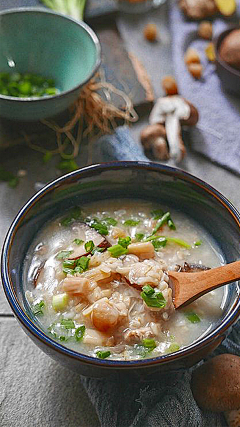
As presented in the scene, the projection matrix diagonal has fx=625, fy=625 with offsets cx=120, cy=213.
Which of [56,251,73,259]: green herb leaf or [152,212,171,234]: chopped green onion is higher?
[152,212,171,234]: chopped green onion

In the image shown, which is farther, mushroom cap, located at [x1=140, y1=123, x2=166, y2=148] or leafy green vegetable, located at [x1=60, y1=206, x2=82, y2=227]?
mushroom cap, located at [x1=140, y1=123, x2=166, y2=148]

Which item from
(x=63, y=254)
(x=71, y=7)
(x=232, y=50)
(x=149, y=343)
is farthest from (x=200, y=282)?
(x=71, y=7)

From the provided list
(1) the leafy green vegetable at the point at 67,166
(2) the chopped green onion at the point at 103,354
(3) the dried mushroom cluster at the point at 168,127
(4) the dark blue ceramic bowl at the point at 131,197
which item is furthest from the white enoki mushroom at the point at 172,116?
(2) the chopped green onion at the point at 103,354

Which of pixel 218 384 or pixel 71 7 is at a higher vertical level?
pixel 71 7

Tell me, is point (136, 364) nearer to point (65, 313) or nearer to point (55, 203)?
point (65, 313)

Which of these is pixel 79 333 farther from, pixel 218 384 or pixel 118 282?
pixel 218 384

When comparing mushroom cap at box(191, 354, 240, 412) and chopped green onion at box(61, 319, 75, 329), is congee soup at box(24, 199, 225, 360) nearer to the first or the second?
chopped green onion at box(61, 319, 75, 329)

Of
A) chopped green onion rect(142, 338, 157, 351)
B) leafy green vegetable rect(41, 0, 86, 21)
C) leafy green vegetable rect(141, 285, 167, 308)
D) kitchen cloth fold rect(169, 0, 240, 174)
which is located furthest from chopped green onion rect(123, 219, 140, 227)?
leafy green vegetable rect(41, 0, 86, 21)
